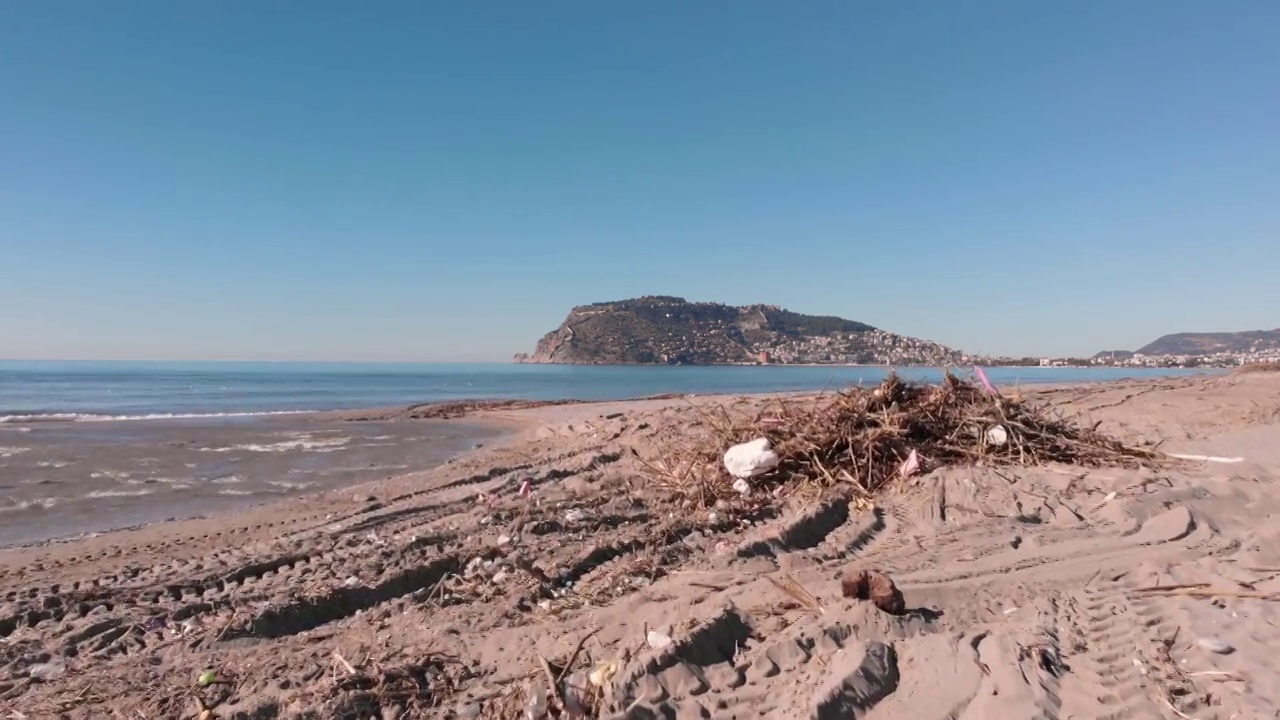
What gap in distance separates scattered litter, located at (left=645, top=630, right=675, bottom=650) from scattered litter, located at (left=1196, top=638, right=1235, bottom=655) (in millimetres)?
2161

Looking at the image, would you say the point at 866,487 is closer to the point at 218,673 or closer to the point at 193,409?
the point at 218,673

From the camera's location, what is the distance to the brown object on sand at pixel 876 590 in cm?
288

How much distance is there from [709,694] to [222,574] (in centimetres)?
396

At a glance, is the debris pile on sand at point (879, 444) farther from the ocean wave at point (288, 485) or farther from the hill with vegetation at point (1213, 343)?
the hill with vegetation at point (1213, 343)

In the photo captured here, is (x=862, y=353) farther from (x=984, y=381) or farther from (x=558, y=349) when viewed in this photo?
(x=984, y=381)

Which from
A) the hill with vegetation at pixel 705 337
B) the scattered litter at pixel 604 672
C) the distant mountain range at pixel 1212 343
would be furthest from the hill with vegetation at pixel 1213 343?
the scattered litter at pixel 604 672

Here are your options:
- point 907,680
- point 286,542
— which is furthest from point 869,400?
point 286,542

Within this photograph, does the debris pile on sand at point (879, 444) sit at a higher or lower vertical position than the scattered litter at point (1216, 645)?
higher

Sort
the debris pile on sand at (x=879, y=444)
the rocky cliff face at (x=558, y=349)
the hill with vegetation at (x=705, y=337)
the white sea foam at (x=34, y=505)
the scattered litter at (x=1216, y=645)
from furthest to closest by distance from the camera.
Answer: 1. the rocky cliff face at (x=558, y=349)
2. the hill with vegetation at (x=705, y=337)
3. the white sea foam at (x=34, y=505)
4. the debris pile on sand at (x=879, y=444)
5. the scattered litter at (x=1216, y=645)

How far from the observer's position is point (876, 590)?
9.55ft

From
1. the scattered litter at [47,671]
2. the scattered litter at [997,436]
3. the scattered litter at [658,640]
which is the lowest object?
the scattered litter at [47,671]

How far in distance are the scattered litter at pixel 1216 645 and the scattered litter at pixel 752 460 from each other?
3340 millimetres

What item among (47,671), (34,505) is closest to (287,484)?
(34,505)

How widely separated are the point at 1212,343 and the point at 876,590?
382 ft
